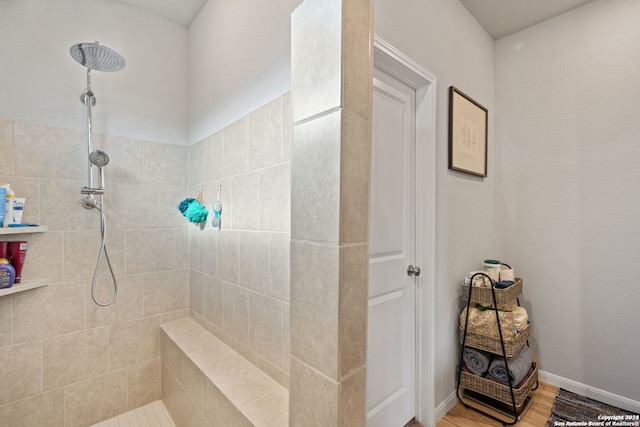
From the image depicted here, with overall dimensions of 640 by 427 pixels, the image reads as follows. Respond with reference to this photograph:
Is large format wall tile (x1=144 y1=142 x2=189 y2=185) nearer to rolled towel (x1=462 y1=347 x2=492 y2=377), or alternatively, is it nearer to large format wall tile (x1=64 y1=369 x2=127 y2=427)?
large format wall tile (x1=64 y1=369 x2=127 y2=427)

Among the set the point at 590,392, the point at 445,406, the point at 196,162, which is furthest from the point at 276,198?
the point at 590,392

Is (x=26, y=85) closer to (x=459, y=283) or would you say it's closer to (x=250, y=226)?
(x=250, y=226)

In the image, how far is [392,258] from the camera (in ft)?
4.88

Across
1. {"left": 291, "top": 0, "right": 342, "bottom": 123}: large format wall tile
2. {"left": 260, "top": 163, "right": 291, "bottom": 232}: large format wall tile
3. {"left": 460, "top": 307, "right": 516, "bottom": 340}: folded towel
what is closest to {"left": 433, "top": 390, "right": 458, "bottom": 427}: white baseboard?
{"left": 460, "top": 307, "right": 516, "bottom": 340}: folded towel

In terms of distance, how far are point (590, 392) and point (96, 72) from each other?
3.77 metres

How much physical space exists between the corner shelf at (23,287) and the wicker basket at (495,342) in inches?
94.8

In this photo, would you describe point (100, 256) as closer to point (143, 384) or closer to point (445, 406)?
point (143, 384)

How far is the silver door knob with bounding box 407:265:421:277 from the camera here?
5.13ft

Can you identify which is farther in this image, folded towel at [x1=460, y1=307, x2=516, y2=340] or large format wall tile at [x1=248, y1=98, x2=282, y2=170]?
folded towel at [x1=460, y1=307, x2=516, y2=340]

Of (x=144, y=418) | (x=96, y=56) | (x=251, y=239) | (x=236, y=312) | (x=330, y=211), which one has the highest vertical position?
(x=96, y=56)

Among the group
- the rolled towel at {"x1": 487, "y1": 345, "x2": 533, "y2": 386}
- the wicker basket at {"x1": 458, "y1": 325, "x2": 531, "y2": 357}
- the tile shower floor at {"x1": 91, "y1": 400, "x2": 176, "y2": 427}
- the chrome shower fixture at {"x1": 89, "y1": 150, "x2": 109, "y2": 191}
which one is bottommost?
the tile shower floor at {"x1": 91, "y1": 400, "x2": 176, "y2": 427}

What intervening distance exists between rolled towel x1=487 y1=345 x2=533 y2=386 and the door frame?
40 centimetres

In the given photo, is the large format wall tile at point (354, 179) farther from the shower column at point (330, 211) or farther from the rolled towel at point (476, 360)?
the rolled towel at point (476, 360)

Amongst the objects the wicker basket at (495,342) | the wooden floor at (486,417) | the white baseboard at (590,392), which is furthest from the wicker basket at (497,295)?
the white baseboard at (590,392)
